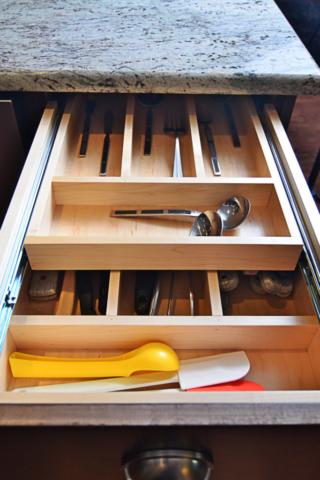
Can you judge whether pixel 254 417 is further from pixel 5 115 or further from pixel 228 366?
pixel 5 115

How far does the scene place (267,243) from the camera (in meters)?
0.80

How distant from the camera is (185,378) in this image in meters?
0.74

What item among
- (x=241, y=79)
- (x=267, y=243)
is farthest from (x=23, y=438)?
(x=241, y=79)

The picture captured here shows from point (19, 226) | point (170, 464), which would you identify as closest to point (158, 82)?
point (19, 226)

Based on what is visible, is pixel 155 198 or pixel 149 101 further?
pixel 149 101

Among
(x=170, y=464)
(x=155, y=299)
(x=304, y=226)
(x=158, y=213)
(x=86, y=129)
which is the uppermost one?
(x=86, y=129)

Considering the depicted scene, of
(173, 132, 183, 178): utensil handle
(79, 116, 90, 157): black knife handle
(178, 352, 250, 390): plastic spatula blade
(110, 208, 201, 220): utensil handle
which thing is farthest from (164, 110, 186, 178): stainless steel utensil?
(178, 352, 250, 390): plastic spatula blade

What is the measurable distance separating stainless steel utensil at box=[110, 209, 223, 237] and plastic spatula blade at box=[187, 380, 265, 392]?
13.2 inches

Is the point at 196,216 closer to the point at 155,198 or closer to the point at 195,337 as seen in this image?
the point at 155,198

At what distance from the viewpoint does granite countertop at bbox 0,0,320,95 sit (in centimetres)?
101

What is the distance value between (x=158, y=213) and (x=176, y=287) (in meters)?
0.20

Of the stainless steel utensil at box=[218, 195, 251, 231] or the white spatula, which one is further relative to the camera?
the stainless steel utensil at box=[218, 195, 251, 231]

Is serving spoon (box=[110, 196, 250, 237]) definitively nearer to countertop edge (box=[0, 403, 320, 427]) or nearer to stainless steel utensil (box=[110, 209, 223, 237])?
stainless steel utensil (box=[110, 209, 223, 237])

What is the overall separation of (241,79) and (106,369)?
2.69 ft
